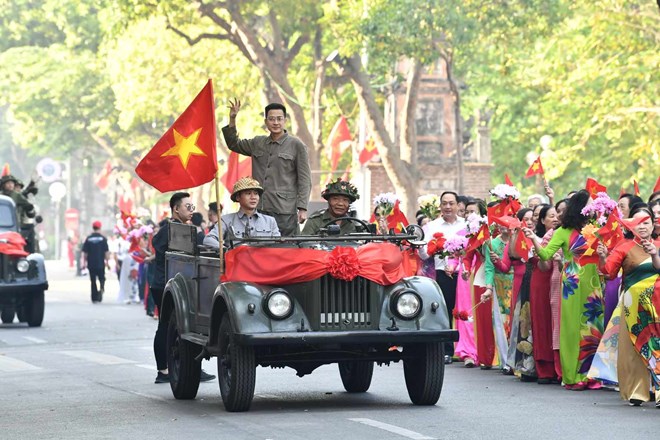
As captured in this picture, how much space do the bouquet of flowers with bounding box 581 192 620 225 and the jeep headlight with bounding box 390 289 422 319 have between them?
2.51 metres

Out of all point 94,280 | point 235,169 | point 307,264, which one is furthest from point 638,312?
point 235,169

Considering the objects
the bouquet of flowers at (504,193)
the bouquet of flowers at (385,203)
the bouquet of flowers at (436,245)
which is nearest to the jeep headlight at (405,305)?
the bouquet of flowers at (504,193)

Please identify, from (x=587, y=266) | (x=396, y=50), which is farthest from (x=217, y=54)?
(x=587, y=266)

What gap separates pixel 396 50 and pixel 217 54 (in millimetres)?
17933

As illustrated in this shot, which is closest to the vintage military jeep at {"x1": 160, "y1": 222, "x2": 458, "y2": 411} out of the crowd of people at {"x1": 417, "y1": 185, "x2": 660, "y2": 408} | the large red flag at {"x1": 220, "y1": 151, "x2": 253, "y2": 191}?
the crowd of people at {"x1": 417, "y1": 185, "x2": 660, "y2": 408}

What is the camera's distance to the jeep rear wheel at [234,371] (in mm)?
12984

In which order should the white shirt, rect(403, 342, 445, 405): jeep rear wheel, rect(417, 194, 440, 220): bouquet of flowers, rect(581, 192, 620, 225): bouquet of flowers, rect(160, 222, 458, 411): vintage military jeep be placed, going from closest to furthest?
rect(160, 222, 458, 411): vintage military jeep, rect(403, 342, 445, 405): jeep rear wheel, rect(581, 192, 620, 225): bouquet of flowers, the white shirt, rect(417, 194, 440, 220): bouquet of flowers

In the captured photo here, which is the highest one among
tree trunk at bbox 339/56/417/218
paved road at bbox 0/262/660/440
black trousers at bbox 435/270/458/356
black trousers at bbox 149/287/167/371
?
tree trunk at bbox 339/56/417/218

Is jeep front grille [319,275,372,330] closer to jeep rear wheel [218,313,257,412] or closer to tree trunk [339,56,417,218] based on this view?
jeep rear wheel [218,313,257,412]

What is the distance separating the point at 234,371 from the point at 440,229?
22.2ft

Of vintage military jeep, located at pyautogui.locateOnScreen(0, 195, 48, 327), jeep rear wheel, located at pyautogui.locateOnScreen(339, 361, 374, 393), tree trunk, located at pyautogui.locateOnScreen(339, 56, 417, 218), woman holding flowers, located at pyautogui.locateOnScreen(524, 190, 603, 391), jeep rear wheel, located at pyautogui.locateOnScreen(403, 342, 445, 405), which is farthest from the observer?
tree trunk, located at pyautogui.locateOnScreen(339, 56, 417, 218)

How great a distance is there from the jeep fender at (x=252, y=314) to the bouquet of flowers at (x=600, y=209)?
10.6ft

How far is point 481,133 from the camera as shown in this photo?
48594 millimetres

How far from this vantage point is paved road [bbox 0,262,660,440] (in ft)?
39.8
